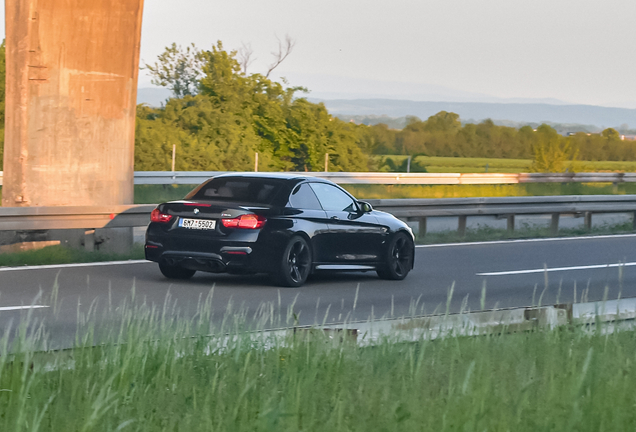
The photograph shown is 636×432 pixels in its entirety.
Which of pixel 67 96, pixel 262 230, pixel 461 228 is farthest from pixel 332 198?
pixel 461 228

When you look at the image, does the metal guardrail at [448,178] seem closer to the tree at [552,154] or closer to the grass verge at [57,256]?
the tree at [552,154]

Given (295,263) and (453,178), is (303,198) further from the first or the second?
(453,178)

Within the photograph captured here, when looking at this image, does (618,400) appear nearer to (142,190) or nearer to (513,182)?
(142,190)

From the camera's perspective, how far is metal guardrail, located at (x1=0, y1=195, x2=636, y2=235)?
13.4 metres

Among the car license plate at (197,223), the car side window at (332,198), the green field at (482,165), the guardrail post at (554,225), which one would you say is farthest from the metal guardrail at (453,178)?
the green field at (482,165)

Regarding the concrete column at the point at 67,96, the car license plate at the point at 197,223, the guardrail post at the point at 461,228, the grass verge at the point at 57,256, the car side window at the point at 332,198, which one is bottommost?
the grass verge at the point at 57,256

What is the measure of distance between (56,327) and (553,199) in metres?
14.9

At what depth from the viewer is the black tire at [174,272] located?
12102mm

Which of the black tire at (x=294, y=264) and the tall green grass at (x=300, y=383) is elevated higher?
the tall green grass at (x=300, y=383)

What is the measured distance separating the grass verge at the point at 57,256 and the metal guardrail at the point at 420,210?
0.36m

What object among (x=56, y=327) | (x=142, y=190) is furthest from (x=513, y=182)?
(x=56, y=327)

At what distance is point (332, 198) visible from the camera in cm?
1270

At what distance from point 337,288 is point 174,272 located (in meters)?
1.96

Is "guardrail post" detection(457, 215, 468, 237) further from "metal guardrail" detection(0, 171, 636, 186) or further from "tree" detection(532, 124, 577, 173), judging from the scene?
"tree" detection(532, 124, 577, 173)
